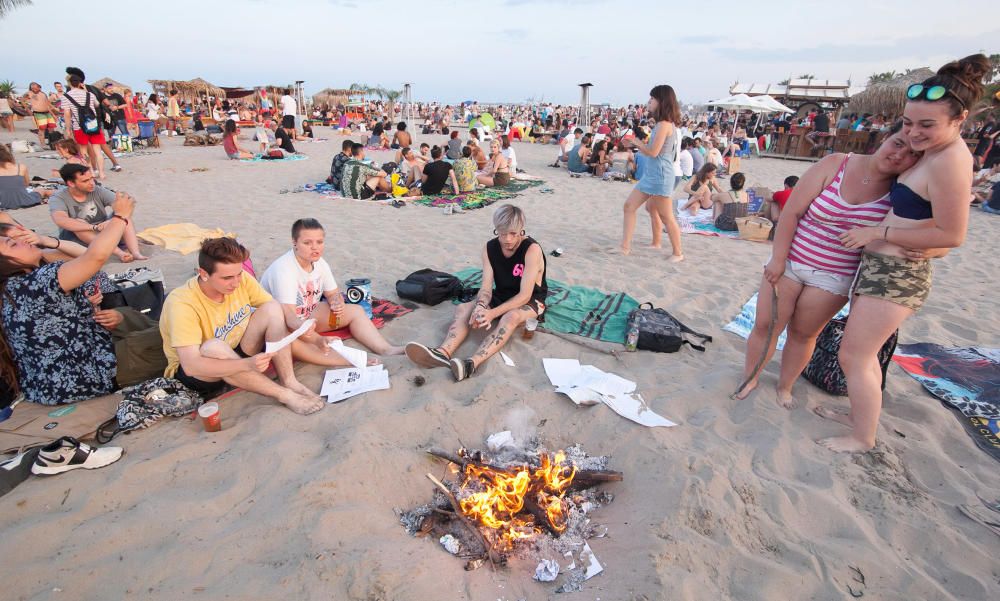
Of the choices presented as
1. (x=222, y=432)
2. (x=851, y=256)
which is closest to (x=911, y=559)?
(x=851, y=256)

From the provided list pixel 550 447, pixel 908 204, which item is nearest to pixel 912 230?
pixel 908 204

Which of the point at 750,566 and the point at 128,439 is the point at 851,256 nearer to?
the point at 750,566

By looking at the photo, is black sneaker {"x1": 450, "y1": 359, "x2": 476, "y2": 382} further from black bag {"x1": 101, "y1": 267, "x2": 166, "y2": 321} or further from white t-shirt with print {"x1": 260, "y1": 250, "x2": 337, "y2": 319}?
black bag {"x1": 101, "y1": 267, "x2": 166, "y2": 321}

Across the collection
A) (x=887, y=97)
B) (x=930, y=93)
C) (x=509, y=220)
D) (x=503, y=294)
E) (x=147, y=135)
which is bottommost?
(x=503, y=294)

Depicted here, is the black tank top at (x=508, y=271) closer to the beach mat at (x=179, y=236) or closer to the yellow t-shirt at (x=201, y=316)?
the yellow t-shirt at (x=201, y=316)

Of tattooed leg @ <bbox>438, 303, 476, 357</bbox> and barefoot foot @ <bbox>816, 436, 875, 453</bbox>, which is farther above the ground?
tattooed leg @ <bbox>438, 303, 476, 357</bbox>

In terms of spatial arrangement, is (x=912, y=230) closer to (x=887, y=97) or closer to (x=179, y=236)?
(x=179, y=236)

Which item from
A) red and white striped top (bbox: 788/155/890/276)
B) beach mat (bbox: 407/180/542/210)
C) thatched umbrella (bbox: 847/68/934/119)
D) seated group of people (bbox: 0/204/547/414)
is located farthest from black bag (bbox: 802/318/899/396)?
thatched umbrella (bbox: 847/68/934/119)

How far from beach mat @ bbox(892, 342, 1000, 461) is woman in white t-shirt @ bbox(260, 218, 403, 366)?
12.3 ft

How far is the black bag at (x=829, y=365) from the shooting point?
313 centimetres

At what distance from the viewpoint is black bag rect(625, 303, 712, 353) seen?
12.3 feet

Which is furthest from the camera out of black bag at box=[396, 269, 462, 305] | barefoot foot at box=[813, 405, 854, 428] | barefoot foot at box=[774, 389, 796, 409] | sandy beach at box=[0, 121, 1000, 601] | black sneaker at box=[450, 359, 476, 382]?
black bag at box=[396, 269, 462, 305]

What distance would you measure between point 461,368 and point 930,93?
2.79m

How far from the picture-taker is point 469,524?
7.20 feet
